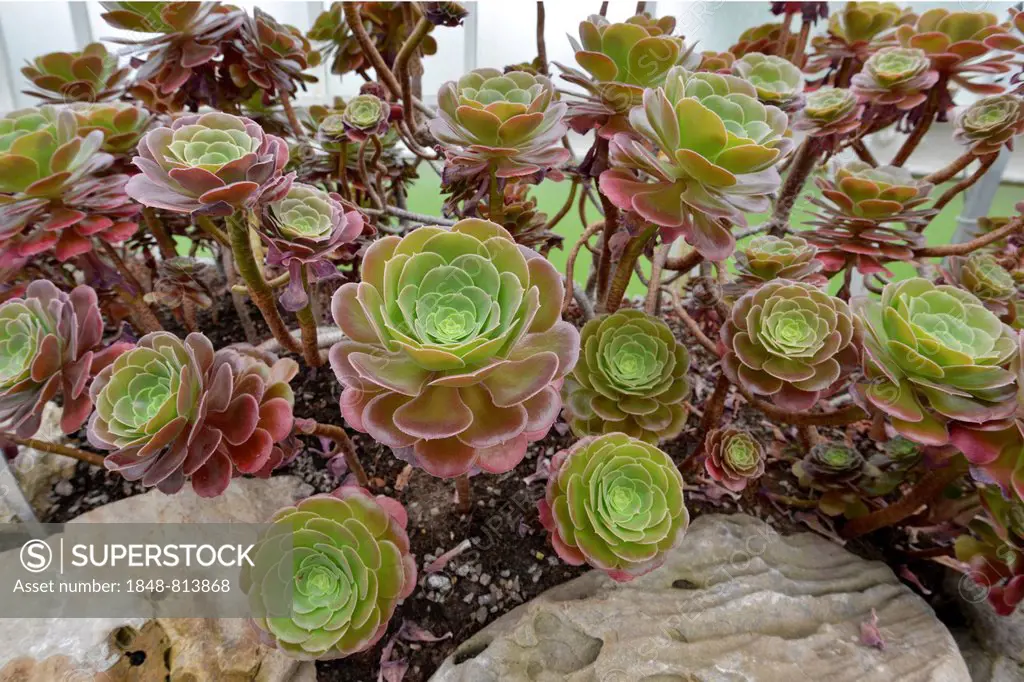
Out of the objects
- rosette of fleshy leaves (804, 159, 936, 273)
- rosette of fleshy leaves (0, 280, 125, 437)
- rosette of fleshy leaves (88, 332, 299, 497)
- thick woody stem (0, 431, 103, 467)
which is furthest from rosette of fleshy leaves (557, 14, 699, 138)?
thick woody stem (0, 431, 103, 467)

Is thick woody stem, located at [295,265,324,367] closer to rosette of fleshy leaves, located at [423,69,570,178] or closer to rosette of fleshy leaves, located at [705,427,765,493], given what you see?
rosette of fleshy leaves, located at [423,69,570,178]

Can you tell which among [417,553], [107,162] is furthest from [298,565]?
[107,162]

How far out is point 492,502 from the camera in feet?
2.99

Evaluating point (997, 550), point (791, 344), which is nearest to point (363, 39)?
point (791, 344)

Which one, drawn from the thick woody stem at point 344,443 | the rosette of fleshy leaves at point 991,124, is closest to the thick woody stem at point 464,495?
the thick woody stem at point 344,443

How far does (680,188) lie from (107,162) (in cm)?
73

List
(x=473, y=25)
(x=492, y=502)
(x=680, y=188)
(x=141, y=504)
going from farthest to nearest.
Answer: (x=473, y=25) < (x=492, y=502) < (x=141, y=504) < (x=680, y=188)

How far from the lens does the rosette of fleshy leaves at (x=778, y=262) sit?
2.55 ft

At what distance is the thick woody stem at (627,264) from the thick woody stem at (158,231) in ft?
2.52

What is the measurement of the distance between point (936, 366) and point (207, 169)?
783 mm

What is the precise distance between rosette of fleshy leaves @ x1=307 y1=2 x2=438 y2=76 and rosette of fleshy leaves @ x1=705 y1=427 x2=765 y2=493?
100cm

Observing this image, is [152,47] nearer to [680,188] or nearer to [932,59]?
[680,188]

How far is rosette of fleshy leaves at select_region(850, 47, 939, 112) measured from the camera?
0.89 meters

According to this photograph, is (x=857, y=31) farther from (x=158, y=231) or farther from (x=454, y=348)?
(x=158, y=231)
